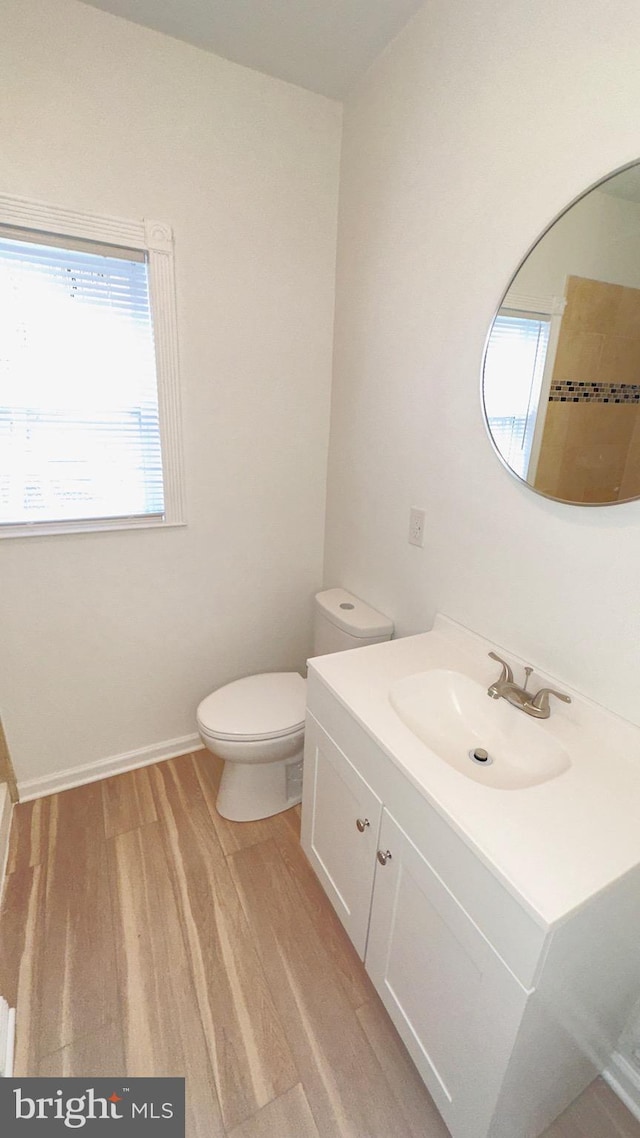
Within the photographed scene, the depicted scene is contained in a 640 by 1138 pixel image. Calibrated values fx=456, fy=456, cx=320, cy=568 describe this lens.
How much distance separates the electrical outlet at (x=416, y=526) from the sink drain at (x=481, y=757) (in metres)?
0.65

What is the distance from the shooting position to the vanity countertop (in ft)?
2.27

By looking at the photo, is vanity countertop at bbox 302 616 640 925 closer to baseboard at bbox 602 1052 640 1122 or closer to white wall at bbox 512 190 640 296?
baseboard at bbox 602 1052 640 1122

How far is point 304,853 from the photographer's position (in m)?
1.58

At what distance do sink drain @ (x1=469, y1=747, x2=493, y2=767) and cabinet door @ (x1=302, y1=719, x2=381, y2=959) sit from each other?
10.2 inches

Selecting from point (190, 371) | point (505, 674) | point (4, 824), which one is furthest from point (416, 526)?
point (4, 824)

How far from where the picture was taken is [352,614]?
1.75 metres

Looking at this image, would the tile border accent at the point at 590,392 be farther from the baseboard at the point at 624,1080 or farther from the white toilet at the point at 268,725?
the baseboard at the point at 624,1080

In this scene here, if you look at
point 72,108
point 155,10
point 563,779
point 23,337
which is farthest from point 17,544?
point 563,779

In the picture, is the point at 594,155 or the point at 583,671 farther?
the point at 583,671

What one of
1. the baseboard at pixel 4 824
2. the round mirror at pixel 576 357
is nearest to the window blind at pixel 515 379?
the round mirror at pixel 576 357

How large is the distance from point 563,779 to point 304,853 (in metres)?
1.04

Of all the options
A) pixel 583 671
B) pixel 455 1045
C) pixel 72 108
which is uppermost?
pixel 72 108

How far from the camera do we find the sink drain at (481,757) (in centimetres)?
108

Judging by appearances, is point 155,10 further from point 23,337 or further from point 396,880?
point 396,880
